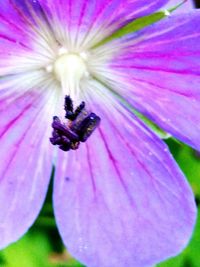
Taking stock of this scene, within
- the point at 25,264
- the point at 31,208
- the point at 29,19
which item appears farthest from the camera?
the point at 25,264

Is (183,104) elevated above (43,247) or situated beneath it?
elevated above

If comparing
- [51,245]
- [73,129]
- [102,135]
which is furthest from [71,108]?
[51,245]

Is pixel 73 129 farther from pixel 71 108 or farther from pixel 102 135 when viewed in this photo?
pixel 102 135

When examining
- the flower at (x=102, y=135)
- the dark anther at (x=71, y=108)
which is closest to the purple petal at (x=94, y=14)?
the flower at (x=102, y=135)

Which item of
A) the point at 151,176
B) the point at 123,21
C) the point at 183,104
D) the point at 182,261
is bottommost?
the point at 182,261

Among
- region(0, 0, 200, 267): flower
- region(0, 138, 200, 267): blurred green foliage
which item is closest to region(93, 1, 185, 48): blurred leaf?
region(0, 0, 200, 267): flower

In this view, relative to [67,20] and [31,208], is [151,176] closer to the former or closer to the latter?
[31,208]

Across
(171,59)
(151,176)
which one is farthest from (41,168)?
(171,59)
